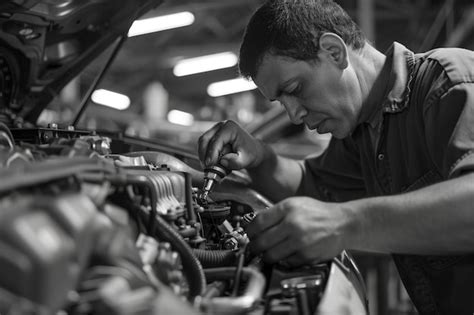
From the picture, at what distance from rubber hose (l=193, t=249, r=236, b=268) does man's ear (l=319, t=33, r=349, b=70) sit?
67cm

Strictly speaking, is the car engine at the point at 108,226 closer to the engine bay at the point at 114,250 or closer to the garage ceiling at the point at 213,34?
the engine bay at the point at 114,250

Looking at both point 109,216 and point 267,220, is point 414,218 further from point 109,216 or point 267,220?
point 109,216

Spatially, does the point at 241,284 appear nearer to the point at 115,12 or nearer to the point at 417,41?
the point at 115,12

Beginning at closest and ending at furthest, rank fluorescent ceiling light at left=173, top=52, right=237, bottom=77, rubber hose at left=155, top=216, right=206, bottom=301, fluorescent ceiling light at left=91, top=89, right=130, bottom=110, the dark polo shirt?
rubber hose at left=155, top=216, right=206, bottom=301 → the dark polo shirt → fluorescent ceiling light at left=91, top=89, right=130, bottom=110 → fluorescent ceiling light at left=173, top=52, right=237, bottom=77

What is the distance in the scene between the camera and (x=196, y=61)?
9.74 meters

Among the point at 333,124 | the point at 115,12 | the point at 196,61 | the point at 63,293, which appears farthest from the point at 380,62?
the point at 196,61

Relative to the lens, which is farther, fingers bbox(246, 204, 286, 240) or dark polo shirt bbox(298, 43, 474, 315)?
dark polo shirt bbox(298, 43, 474, 315)

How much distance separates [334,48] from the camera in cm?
157

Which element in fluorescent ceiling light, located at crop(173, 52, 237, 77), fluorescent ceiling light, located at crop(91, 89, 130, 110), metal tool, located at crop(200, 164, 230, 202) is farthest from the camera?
fluorescent ceiling light, located at crop(173, 52, 237, 77)

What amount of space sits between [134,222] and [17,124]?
892mm

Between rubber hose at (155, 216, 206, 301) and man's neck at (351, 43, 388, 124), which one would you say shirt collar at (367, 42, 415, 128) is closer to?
man's neck at (351, 43, 388, 124)

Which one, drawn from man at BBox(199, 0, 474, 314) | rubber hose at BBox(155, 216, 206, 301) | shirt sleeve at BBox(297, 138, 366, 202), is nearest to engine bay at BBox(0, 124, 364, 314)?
rubber hose at BBox(155, 216, 206, 301)

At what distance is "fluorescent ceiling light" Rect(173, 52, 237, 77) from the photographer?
9.45 meters

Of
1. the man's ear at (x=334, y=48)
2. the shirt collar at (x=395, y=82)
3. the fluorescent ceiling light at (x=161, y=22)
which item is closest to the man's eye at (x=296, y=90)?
the man's ear at (x=334, y=48)
